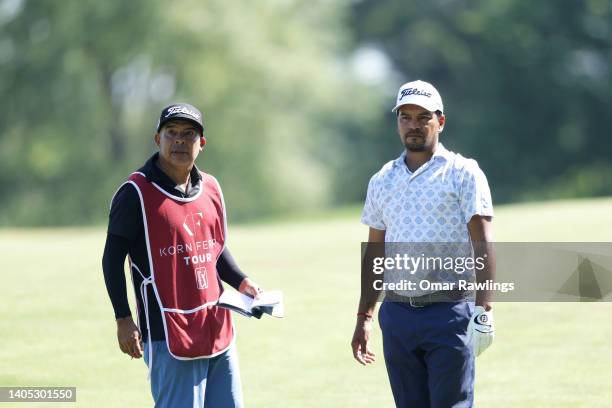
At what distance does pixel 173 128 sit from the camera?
5.73 metres

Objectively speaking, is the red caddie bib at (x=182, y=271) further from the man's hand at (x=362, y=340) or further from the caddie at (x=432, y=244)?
the caddie at (x=432, y=244)

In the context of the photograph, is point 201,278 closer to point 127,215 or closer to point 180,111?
point 127,215

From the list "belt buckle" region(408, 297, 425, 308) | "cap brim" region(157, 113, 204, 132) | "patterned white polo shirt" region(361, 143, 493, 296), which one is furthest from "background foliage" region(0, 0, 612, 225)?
"belt buckle" region(408, 297, 425, 308)

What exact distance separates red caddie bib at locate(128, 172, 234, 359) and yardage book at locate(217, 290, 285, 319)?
7 cm

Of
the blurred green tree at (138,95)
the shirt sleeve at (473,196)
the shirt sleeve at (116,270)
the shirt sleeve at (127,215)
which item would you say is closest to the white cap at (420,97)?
the shirt sleeve at (473,196)

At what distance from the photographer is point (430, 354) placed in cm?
565

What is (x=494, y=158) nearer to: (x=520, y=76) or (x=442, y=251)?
(x=520, y=76)

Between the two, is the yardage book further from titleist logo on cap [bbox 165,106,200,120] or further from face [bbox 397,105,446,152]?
face [bbox 397,105,446,152]

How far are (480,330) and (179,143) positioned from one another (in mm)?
1911

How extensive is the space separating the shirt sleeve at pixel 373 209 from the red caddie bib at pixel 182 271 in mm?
951

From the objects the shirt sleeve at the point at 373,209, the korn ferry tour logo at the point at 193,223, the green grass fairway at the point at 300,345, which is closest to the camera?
the korn ferry tour logo at the point at 193,223

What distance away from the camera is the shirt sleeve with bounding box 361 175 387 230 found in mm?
5961

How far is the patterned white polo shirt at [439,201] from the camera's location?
5.63 metres

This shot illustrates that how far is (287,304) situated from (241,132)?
30042 mm
